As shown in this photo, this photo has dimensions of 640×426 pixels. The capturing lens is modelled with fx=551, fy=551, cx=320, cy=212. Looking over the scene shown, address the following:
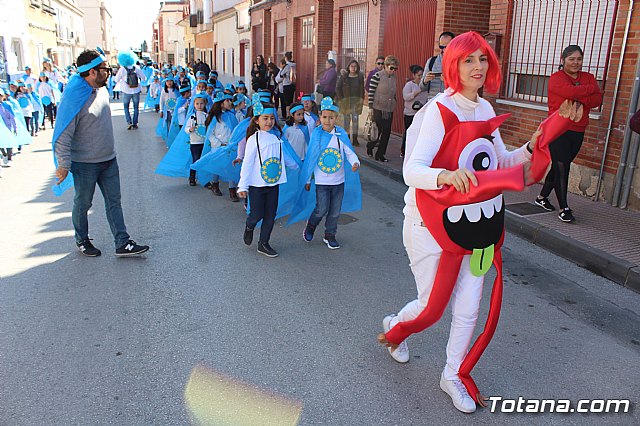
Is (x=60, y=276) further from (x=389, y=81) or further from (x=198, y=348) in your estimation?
(x=389, y=81)

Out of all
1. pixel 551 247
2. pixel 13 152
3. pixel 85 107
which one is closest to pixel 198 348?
pixel 85 107

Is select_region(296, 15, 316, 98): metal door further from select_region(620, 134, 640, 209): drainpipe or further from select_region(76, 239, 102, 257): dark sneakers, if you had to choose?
select_region(76, 239, 102, 257): dark sneakers

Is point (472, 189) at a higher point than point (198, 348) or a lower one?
higher

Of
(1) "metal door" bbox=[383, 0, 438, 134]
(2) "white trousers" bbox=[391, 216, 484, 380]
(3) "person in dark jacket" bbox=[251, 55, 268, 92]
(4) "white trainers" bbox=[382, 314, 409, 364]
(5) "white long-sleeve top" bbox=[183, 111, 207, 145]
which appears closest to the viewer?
(2) "white trousers" bbox=[391, 216, 484, 380]

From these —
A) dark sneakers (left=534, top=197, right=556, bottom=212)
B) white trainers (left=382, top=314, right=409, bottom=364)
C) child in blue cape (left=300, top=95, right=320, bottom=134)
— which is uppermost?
child in blue cape (left=300, top=95, right=320, bottom=134)

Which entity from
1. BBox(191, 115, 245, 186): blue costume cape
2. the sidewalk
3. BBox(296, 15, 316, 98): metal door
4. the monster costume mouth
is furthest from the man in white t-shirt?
the monster costume mouth

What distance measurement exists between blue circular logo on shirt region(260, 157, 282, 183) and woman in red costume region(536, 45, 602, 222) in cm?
287

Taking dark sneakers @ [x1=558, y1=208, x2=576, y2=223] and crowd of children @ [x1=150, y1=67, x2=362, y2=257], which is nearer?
crowd of children @ [x1=150, y1=67, x2=362, y2=257]

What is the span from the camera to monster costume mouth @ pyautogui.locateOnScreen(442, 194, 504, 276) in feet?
9.38

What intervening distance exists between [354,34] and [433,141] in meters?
14.2

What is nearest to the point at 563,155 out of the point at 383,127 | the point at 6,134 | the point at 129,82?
the point at 383,127

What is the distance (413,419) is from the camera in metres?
3.03

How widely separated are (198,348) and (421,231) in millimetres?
1800

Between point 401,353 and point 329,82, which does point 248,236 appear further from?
point 329,82
